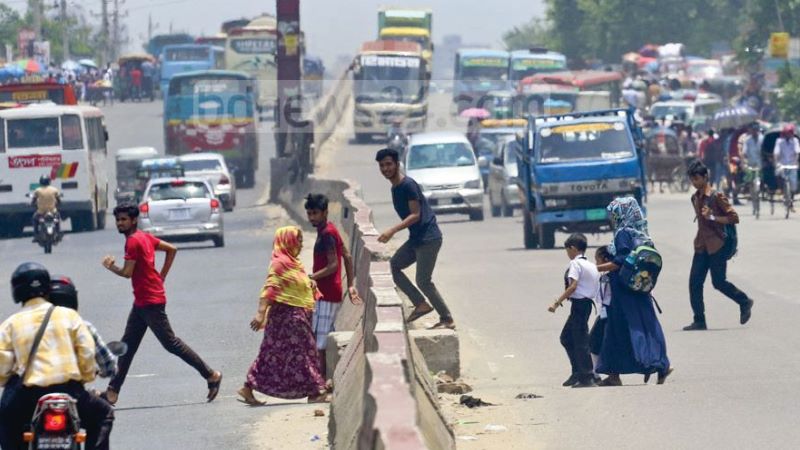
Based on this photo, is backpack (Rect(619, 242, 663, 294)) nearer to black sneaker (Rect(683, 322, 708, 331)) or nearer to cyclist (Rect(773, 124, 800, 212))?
black sneaker (Rect(683, 322, 708, 331))

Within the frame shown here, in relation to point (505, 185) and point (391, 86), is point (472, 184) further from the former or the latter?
point (391, 86)

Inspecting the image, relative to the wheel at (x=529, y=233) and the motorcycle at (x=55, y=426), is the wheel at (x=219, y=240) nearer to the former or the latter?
the wheel at (x=529, y=233)

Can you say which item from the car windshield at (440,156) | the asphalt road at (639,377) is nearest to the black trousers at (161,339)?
the asphalt road at (639,377)

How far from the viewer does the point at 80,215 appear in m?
38.8

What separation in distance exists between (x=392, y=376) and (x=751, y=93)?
2014 inches

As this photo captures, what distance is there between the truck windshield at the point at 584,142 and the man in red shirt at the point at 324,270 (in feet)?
45.0

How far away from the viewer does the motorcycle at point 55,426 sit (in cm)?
751

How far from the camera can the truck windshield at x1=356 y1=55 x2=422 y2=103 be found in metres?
63.0

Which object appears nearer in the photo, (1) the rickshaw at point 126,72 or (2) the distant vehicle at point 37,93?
(2) the distant vehicle at point 37,93

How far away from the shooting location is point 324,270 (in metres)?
13.2

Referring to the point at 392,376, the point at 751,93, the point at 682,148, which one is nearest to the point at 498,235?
the point at 682,148

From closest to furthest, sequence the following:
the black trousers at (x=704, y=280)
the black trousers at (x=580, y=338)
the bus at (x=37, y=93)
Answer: the black trousers at (x=580, y=338)
the black trousers at (x=704, y=280)
the bus at (x=37, y=93)

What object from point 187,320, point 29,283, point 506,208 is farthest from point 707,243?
point 506,208

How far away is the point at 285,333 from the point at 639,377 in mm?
2939
